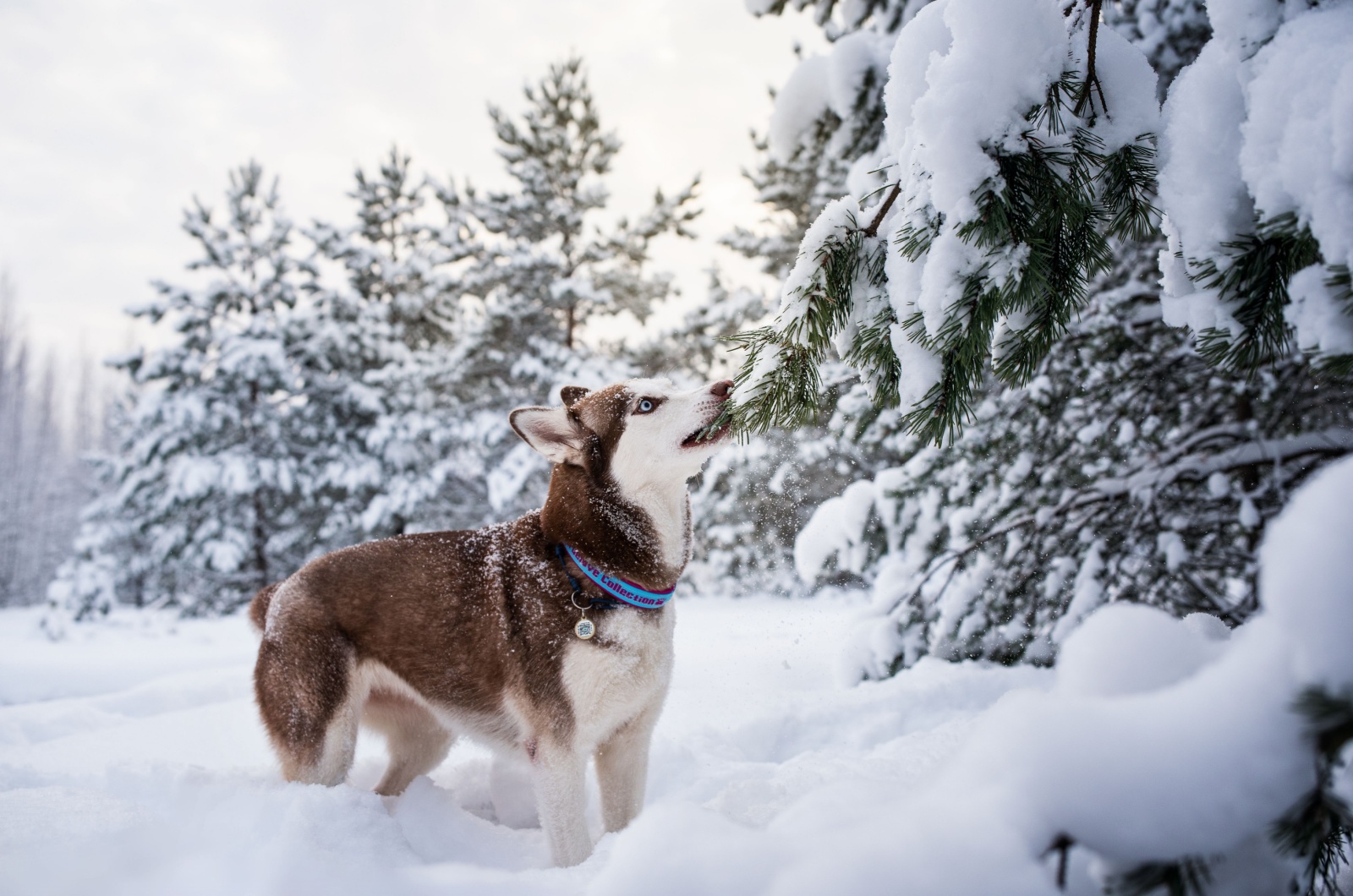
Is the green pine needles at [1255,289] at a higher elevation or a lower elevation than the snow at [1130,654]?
higher

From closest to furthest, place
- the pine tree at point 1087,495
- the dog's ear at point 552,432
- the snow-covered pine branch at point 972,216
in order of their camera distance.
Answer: the snow-covered pine branch at point 972,216 < the dog's ear at point 552,432 < the pine tree at point 1087,495

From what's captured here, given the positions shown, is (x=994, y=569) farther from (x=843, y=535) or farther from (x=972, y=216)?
(x=972, y=216)

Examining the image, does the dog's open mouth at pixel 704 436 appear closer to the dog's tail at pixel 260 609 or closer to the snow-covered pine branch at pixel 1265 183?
the snow-covered pine branch at pixel 1265 183

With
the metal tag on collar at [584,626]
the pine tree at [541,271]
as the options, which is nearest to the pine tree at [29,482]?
the pine tree at [541,271]

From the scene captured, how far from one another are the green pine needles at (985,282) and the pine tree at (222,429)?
1354cm

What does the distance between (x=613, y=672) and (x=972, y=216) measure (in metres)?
1.84

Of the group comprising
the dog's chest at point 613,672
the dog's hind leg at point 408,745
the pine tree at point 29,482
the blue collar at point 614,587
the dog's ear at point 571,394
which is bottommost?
the pine tree at point 29,482

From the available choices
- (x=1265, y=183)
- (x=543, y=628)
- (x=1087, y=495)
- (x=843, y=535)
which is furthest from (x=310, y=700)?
(x=1087, y=495)

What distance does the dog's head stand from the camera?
8.25ft

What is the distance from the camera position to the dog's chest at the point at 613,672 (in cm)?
238

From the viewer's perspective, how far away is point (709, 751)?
136 inches

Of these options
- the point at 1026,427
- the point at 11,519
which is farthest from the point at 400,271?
the point at 11,519

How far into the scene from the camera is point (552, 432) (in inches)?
103

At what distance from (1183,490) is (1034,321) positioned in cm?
274
